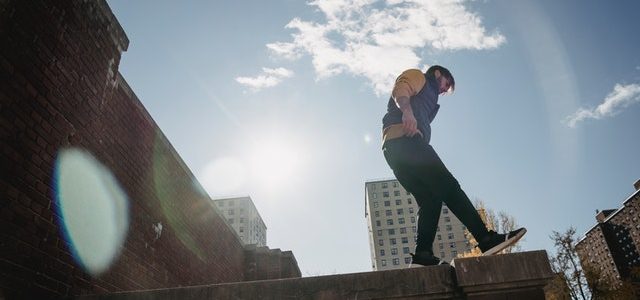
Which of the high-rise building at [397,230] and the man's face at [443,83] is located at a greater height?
the high-rise building at [397,230]

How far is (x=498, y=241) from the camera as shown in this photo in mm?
2865

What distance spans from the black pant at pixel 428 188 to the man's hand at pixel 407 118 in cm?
10

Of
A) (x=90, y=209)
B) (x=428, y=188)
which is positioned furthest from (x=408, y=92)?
(x=90, y=209)

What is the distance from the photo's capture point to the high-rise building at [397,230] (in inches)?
3014

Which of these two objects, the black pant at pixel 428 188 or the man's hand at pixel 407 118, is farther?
the man's hand at pixel 407 118

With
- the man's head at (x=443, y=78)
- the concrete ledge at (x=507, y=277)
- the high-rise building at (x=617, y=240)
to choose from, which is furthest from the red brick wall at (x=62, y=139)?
the high-rise building at (x=617, y=240)

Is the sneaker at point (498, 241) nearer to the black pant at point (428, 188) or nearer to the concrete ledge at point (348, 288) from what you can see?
the black pant at point (428, 188)

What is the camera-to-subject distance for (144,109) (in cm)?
566

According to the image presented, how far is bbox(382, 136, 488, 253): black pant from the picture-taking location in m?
3.04

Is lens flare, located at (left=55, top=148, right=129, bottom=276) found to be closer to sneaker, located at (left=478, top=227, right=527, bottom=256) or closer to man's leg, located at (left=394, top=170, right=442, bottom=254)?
man's leg, located at (left=394, top=170, right=442, bottom=254)

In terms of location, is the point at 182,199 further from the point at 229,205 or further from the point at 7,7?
the point at 229,205

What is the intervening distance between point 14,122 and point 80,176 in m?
1.04

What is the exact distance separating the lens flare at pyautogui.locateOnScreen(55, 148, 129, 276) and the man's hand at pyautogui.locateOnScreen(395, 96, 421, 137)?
2947 millimetres

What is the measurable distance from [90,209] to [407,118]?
10.7 feet
